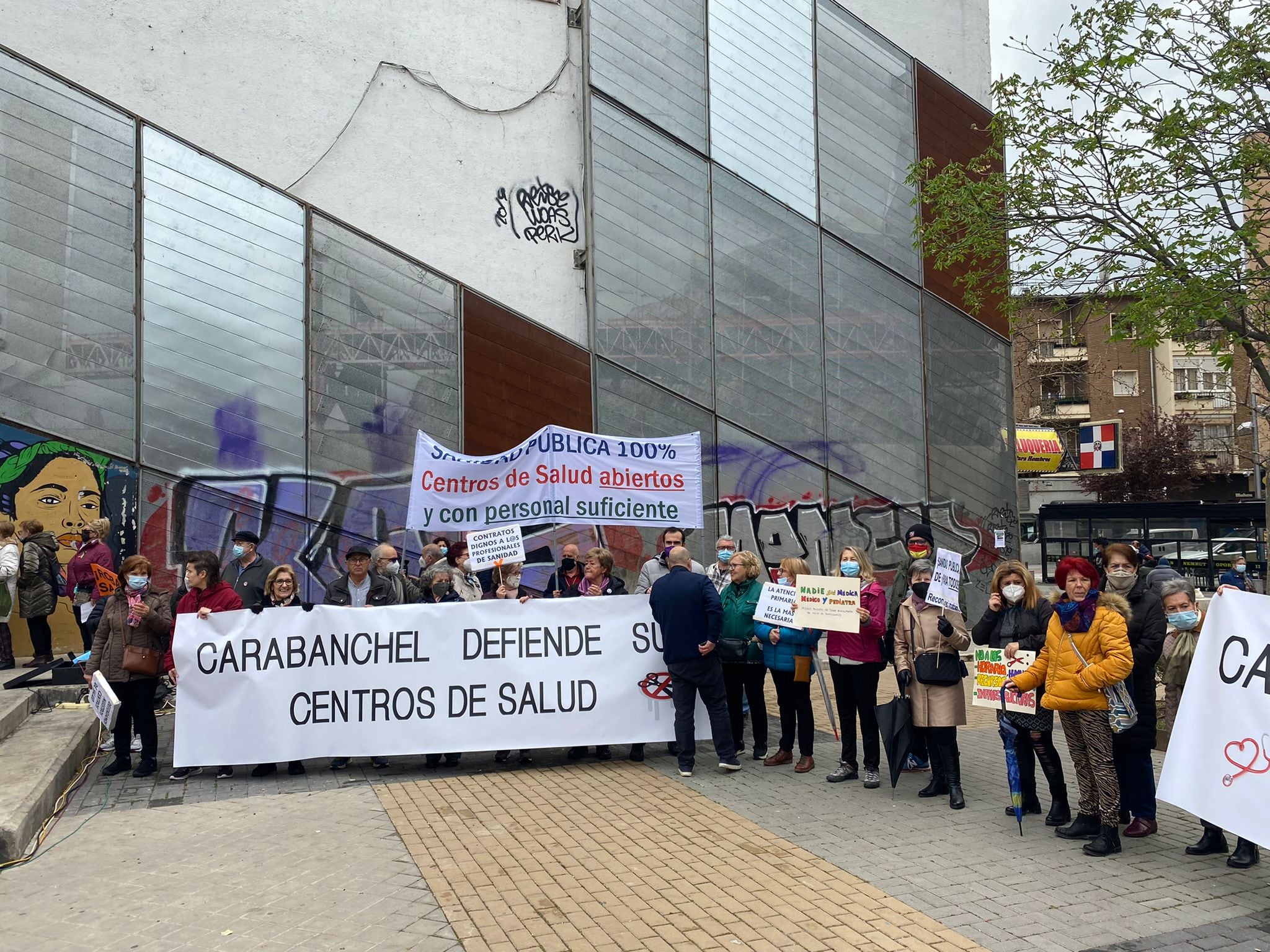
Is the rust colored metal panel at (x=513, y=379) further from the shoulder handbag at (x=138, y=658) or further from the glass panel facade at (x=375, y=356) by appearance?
the shoulder handbag at (x=138, y=658)

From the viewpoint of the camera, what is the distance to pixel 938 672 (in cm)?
770

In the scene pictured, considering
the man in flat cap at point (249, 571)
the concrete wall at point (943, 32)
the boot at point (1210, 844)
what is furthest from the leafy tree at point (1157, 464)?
the man in flat cap at point (249, 571)

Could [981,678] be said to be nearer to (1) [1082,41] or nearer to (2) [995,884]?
(2) [995,884]

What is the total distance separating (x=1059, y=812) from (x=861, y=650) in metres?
1.77

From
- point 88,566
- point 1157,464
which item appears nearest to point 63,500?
point 88,566

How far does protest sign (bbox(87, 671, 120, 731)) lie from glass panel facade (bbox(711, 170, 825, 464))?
10.6 metres

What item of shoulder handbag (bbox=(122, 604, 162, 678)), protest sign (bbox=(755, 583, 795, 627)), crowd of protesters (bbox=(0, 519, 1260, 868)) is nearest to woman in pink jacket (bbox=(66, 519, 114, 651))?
crowd of protesters (bbox=(0, 519, 1260, 868))

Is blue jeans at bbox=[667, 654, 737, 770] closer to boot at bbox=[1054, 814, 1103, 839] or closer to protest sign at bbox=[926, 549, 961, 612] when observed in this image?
protest sign at bbox=[926, 549, 961, 612]

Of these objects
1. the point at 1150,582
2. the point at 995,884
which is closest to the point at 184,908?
the point at 995,884

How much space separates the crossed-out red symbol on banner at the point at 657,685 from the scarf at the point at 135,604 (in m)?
3.97

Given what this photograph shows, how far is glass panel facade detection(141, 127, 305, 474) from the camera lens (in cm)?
1438

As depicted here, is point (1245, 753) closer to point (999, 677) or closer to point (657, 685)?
point (999, 677)

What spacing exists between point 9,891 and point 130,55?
12.6 m

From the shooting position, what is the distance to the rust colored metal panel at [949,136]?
1894cm
